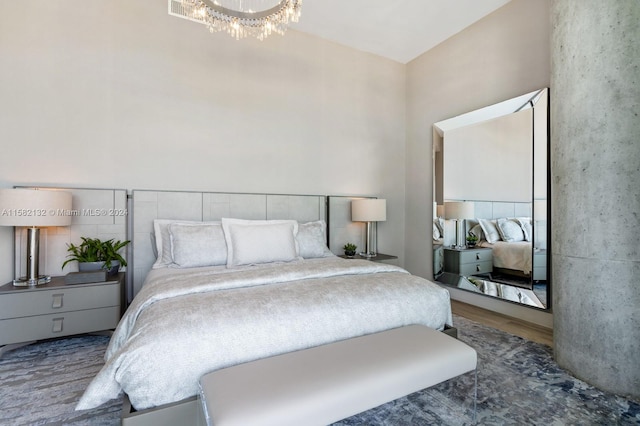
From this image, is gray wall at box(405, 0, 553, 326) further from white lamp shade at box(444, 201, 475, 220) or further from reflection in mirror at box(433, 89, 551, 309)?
white lamp shade at box(444, 201, 475, 220)

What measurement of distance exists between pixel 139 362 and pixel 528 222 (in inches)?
130

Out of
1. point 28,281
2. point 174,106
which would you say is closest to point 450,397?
point 28,281

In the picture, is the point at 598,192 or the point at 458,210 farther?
the point at 458,210

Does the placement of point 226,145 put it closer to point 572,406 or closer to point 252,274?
point 252,274

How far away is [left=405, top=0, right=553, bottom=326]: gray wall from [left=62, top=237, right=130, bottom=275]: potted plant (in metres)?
3.54

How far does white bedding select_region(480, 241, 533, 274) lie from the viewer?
3.06 metres

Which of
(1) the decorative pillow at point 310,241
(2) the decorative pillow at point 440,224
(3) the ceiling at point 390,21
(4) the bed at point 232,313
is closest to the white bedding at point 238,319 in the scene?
(4) the bed at point 232,313

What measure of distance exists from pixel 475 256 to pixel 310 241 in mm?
1938

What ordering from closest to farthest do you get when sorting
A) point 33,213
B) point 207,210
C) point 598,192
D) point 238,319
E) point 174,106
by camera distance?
point 238,319, point 598,192, point 33,213, point 174,106, point 207,210

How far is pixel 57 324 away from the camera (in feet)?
7.86

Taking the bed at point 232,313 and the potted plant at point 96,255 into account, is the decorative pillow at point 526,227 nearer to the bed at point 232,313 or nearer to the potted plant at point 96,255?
the bed at point 232,313

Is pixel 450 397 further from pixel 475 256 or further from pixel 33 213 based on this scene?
pixel 33 213

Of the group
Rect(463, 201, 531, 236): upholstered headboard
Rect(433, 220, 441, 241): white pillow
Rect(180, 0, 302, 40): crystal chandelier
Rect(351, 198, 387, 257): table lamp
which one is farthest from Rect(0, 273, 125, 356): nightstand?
Rect(463, 201, 531, 236): upholstered headboard

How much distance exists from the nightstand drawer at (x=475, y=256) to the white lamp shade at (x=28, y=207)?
13.1ft
